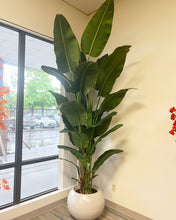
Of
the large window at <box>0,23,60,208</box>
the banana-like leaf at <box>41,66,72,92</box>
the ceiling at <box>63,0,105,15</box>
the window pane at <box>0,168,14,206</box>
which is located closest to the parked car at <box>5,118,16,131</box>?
the large window at <box>0,23,60,208</box>

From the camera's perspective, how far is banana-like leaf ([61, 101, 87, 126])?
1.63m

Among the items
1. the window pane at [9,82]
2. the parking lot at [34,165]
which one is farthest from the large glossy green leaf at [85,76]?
the parking lot at [34,165]

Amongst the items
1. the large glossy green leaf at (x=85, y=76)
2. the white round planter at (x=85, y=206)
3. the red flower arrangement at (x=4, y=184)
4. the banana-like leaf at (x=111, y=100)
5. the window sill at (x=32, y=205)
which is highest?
the large glossy green leaf at (x=85, y=76)

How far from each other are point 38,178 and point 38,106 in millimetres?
1151

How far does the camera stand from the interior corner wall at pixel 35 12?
1807mm

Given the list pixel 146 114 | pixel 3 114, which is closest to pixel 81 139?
pixel 146 114

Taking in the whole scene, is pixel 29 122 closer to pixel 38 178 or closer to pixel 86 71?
pixel 38 178

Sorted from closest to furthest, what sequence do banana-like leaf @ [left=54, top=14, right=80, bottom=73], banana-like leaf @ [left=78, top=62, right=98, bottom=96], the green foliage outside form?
banana-like leaf @ [left=78, top=62, right=98, bottom=96]
banana-like leaf @ [left=54, top=14, right=80, bottom=73]
the green foliage outside

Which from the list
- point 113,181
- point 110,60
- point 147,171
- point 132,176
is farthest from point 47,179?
point 110,60

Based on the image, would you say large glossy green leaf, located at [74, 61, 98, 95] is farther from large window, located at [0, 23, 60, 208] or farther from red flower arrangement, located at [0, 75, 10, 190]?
red flower arrangement, located at [0, 75, 10, 190]

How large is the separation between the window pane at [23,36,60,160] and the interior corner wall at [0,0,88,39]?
0.19m

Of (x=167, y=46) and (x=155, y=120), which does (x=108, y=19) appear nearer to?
(x=167, y=46)

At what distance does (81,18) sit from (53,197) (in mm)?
2646

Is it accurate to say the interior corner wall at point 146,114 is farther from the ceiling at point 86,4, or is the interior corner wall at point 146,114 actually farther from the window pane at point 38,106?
the window pane at point 38,106
